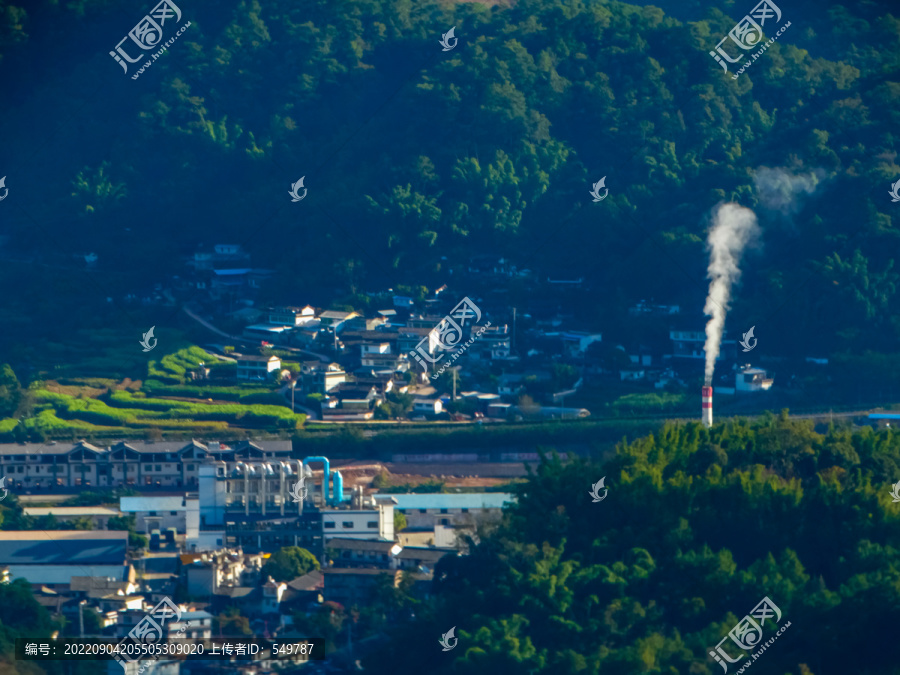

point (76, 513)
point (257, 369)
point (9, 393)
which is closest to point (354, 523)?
point (76, 513)

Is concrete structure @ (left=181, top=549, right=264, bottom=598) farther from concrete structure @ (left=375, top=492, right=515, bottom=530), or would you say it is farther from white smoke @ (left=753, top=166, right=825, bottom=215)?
white smoke @ (left=753, top=166, right=825, bottom=215)

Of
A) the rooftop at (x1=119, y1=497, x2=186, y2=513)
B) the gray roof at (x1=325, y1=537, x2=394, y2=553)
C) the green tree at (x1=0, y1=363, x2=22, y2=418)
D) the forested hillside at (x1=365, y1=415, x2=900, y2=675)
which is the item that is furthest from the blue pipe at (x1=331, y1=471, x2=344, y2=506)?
the green tree at (x1=0, y1=363, x2=22, y2=418)

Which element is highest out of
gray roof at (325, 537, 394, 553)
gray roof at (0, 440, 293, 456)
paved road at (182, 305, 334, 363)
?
paved road at (182, 305, 334, 363)

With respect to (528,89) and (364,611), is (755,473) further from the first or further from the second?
(528,89)

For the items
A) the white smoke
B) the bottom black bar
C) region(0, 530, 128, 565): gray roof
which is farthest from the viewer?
the white smoke

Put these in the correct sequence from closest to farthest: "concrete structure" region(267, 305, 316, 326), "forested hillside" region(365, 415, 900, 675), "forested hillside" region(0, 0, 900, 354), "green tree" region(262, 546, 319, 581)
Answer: "forested hillside" region(365, 415, 900, 675)
"green tree" region(262, 546, 319, 581)
"concrete structure" region(267, 305, 316, 326)
"forested hillside" region(0, 0, 900, 354)

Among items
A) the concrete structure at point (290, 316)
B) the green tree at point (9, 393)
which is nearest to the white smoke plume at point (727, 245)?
the concrete structure at point (290, 316)

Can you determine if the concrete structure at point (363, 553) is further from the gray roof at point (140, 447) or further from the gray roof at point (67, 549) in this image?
the gray roof at point (140, 447)

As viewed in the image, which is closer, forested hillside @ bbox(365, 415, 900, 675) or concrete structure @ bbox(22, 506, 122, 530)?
forested hillside @ bbox(365, 415, 900, 675)
